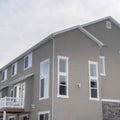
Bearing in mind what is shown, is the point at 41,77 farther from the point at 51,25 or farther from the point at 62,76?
the point at 51,25

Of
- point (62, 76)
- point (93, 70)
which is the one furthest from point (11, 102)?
point (93, 70)

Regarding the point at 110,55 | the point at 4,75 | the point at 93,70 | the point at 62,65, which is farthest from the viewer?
the point at 4,75

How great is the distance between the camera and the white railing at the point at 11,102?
24041 millimetres

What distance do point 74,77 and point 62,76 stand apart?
1.12m

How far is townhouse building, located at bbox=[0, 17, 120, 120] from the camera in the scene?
2172 cm

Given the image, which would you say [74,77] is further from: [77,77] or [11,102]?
[11,102]

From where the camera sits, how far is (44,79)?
76.0 feet

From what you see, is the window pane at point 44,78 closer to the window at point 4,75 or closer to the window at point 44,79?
the window at point 44,79

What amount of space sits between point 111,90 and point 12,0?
13285 mm

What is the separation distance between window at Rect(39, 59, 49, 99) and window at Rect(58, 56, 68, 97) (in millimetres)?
1264

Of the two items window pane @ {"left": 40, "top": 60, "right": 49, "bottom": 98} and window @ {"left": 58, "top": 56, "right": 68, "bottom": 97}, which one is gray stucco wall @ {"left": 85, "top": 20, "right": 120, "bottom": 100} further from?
window pane @ {"left": 40, "top": 60, "right": 49, "bottom": 98}

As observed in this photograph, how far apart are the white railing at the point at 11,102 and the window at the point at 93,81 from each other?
6.55 meters

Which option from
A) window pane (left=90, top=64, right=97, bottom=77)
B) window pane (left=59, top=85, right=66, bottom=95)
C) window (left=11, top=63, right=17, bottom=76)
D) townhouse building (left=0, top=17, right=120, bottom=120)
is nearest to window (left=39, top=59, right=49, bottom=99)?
townhouse building (left=0, top=17, right=120, bottom=120)

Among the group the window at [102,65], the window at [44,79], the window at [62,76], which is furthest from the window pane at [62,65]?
the window at [102,65]
